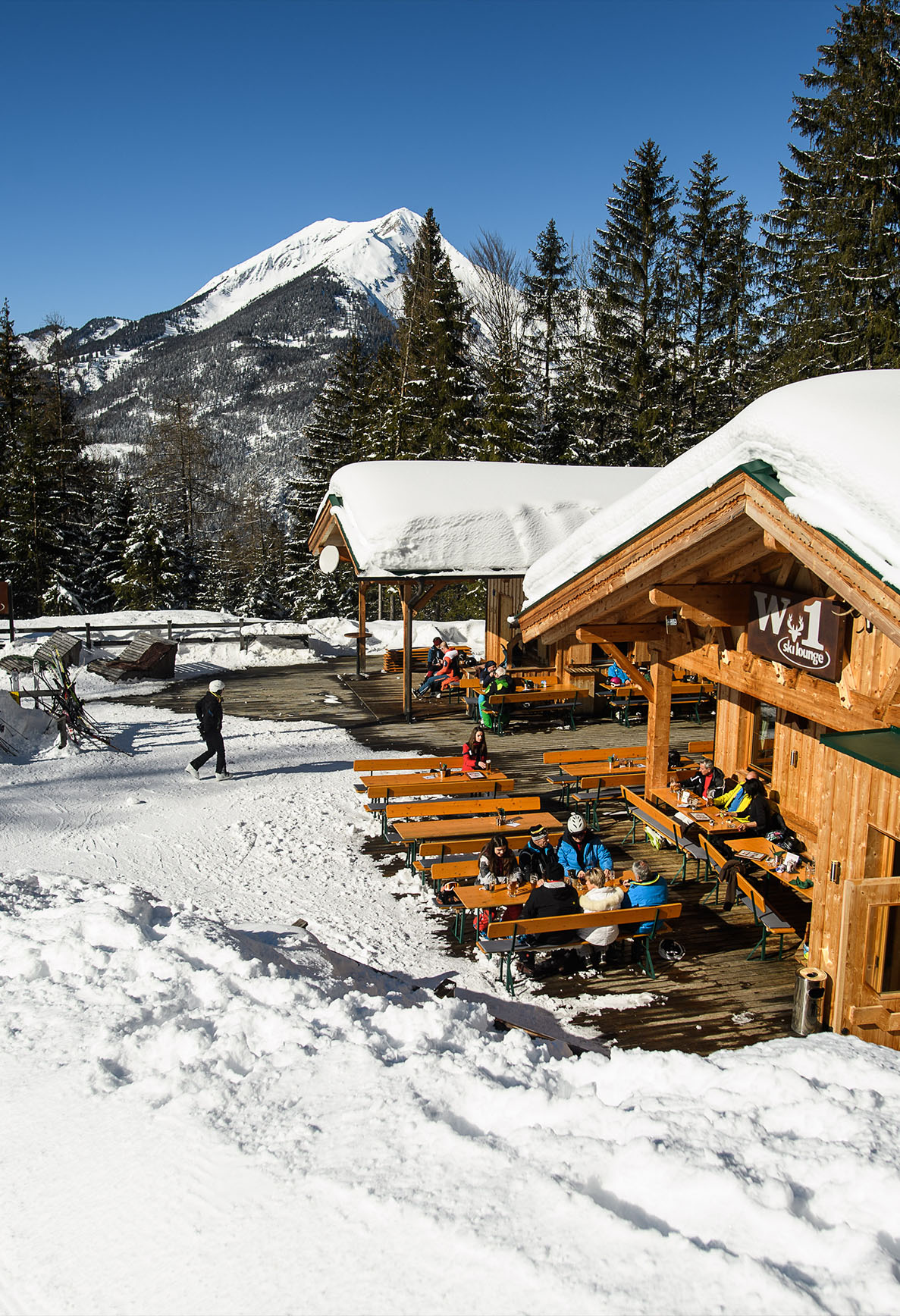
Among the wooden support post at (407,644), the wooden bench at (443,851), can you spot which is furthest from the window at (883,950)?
the wooden support post at (407,644)

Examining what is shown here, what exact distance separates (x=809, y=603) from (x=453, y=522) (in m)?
11.3

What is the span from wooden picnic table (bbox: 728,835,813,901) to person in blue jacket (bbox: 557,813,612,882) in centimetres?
143

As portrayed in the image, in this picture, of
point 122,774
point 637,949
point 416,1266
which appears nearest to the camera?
point 416,1266

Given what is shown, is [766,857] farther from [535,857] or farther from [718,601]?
[718,601]

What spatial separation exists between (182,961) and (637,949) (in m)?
4.01

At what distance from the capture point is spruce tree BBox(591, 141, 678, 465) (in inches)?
1374

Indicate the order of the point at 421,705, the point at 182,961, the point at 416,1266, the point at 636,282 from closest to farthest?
the point at 416,1266 < the point at 182,961 < the point at 421,705 < the point at 636,282

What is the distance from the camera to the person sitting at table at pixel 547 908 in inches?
286

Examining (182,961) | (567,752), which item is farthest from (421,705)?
(182,961)

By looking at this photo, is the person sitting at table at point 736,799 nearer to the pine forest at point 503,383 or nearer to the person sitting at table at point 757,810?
the person sitting at table at point 757,810

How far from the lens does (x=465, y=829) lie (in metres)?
9.52

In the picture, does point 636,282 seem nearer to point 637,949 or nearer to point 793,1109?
point 637,949

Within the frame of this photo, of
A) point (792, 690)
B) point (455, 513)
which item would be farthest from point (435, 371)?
point (792, 690)

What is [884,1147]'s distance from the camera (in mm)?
3867
